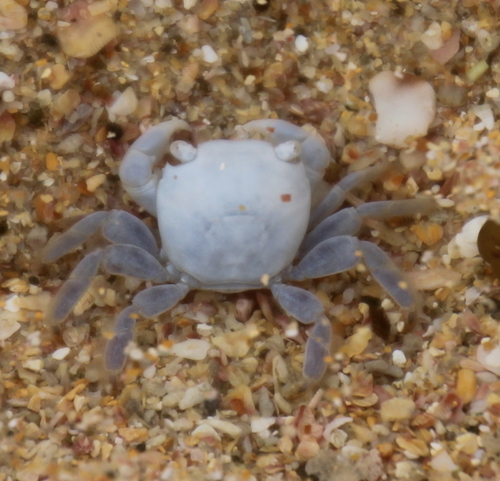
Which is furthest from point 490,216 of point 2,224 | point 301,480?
point 2,224

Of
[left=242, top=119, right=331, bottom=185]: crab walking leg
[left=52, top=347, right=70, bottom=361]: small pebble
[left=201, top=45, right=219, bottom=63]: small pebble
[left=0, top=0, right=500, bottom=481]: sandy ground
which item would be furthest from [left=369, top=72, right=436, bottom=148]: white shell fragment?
[left=52, top=347, right=70, bottom=361]: small pebble

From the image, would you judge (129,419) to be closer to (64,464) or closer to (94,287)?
(64,464)

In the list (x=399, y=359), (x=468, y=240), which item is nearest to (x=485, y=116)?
(x=468, y=240)

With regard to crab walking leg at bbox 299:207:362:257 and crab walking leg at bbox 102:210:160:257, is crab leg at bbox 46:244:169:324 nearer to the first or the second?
crab walking leg at bbox 102:210:160:257

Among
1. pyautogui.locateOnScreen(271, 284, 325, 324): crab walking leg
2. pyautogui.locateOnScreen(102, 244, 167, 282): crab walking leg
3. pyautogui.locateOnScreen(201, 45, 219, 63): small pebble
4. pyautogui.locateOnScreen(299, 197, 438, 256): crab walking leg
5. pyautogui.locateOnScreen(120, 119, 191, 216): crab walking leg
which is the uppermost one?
pyautogui.locateOnScreen(201, 45, 219, 63): small pebble

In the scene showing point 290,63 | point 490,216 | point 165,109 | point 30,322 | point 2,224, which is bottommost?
point 30,322

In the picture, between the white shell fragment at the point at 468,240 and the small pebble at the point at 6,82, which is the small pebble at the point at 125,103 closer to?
the small pebble at the point at 6,82

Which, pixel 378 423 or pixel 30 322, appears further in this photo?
pixel 30 322

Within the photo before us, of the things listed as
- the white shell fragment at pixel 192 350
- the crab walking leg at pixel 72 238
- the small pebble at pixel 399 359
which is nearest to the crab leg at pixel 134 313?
the white shell fragment at pixel 192 350
